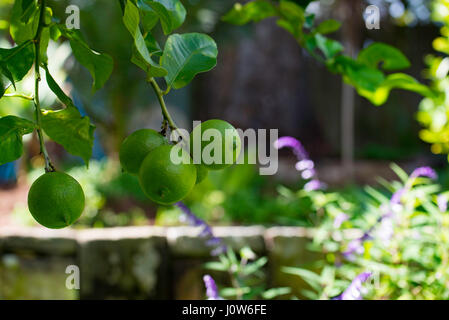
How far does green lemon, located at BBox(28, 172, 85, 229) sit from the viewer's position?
48cm

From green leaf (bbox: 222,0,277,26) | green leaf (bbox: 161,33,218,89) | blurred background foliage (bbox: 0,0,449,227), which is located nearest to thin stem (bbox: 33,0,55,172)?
green leaf (bbox: 161,33,218,89)

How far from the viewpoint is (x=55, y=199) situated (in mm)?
477

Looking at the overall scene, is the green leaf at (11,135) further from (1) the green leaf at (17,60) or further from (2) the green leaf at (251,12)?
(2) the green leaf at (251,12)

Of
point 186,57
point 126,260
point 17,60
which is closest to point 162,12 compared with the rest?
point 186,57

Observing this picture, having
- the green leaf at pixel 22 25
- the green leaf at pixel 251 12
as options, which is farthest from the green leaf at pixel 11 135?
the green leaf at pixel 251 12

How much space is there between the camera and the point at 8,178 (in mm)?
4309

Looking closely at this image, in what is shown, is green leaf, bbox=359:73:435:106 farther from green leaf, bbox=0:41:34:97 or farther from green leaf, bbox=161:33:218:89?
green leaf, bbox=0:41:34:97

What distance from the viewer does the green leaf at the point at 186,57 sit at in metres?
0.49

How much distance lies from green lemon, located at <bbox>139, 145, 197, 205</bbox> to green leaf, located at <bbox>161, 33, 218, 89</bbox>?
8cm

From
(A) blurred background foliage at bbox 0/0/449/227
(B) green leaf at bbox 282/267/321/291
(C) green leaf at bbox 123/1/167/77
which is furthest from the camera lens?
(A) blurred background foliage at bbox 0/0/449/227

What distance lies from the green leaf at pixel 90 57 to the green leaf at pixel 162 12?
0.06 m

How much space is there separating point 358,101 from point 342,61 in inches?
259

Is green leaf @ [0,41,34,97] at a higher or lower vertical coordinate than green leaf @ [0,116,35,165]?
higher

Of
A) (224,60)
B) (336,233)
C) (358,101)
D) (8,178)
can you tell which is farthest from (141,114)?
(336,233)
